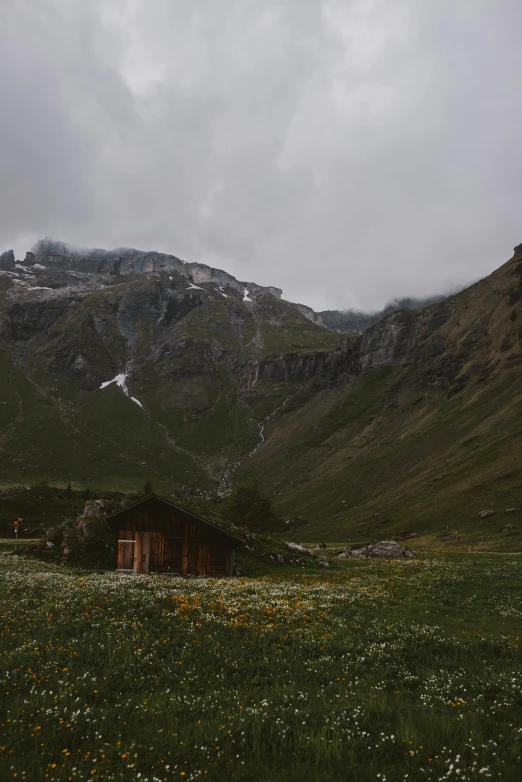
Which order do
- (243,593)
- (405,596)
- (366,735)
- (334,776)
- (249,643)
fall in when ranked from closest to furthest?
(334,776), (366,735), (249,643), (243,593), (405,596)

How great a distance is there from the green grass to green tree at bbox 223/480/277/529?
86.2 m

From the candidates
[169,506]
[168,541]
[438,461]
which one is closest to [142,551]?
[168,541]

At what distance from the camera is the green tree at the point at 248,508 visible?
10681 centimetres

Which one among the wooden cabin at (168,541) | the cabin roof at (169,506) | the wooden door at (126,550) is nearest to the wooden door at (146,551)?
the wooden cabin at (168,541)

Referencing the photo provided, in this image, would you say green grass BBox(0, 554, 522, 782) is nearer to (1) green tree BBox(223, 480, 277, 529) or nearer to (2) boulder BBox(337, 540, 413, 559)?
(2) boulder BBox(337, 540, 413, 559)

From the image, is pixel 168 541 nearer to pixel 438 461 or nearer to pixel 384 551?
pixel 384 551

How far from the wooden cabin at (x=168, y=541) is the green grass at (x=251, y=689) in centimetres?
1742

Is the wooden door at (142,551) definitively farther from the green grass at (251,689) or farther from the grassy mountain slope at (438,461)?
the grassy mountain slope at (438,461)

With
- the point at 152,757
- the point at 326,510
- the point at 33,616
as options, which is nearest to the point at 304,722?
the point at 152,757

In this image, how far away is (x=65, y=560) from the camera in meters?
40.4

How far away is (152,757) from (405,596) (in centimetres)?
2224

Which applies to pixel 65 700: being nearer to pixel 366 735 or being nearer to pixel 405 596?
pixel 366 735

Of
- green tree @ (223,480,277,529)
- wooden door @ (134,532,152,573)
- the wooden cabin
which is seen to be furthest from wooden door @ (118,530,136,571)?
green tree @ (223,480,277,529)

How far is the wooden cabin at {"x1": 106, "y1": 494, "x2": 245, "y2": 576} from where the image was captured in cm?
3966
